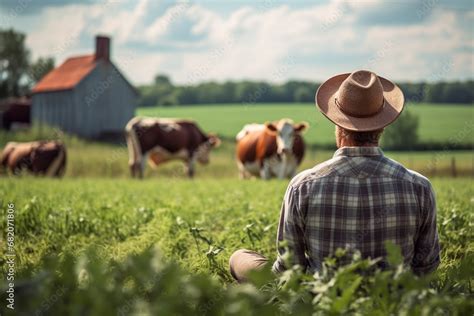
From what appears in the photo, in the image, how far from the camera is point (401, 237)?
3.53 metres

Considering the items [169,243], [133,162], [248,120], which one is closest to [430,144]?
[248,120]

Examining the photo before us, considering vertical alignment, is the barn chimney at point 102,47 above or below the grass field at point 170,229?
above

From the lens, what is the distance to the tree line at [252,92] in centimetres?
6141

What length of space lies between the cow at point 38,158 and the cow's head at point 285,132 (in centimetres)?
766

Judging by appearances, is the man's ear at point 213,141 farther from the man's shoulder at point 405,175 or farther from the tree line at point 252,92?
the tree line at point 252,92

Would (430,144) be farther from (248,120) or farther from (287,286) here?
(287,286)

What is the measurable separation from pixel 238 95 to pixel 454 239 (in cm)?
6295

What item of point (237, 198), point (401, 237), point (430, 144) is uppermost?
point (401, 237)

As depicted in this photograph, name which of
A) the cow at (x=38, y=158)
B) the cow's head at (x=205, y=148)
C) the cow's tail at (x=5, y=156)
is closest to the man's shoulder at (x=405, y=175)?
the cow at (x=38, y=158)

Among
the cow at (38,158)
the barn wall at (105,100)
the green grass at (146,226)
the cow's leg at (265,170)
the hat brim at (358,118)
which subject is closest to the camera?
the hat brim at (358,118)

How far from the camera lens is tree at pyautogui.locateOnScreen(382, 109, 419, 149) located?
46.6m

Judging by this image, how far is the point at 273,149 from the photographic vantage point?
18.7m

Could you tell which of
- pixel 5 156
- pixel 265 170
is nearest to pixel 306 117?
pixel 5 156

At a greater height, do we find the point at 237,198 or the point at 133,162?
the point at 237,198
